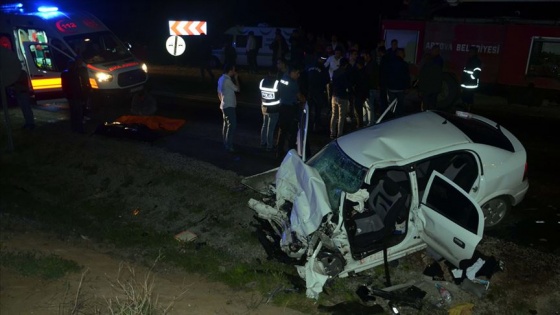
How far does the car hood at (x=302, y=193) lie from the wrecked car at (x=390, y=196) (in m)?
0.01

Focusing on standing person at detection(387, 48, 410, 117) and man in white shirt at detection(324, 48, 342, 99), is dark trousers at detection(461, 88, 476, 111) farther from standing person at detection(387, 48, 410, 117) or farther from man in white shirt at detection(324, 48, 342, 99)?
man in white shirt at detection(324, 48, 342, 99)

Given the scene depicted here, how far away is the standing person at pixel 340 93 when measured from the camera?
1028 centimetres

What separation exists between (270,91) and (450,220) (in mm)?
4828

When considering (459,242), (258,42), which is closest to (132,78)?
(258,42)

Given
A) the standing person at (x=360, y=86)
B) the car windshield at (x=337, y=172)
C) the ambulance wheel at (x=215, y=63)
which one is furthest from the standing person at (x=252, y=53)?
the car windshield at (x=337, y=172)

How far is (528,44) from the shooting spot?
15.0 meters

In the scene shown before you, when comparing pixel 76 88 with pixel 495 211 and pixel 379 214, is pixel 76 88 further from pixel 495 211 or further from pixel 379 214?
pixel 495 211

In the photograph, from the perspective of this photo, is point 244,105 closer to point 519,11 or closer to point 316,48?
point 316,48

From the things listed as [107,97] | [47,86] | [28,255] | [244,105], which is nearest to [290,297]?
[28,255]

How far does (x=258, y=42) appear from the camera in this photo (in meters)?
23.1

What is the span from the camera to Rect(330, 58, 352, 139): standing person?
1028cm

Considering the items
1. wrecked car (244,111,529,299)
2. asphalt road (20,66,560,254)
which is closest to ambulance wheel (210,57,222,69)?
asphalt road (20,66,560,254)

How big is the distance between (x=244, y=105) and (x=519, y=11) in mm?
9532

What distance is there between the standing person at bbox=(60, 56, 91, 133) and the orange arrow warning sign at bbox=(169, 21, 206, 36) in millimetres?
7075
